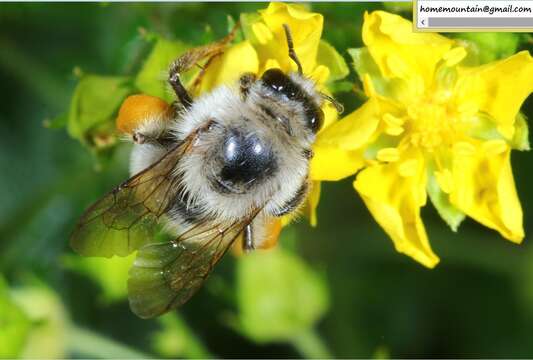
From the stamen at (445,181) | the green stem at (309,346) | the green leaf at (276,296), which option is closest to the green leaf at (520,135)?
the stamen at (445,181)

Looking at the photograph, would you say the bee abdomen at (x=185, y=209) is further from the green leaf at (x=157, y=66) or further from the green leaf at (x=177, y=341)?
the green leaf at (x=177, y=341)

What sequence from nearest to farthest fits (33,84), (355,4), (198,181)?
(198,181) < (355,4) < (33,84)

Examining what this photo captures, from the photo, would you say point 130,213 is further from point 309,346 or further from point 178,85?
point 309,346

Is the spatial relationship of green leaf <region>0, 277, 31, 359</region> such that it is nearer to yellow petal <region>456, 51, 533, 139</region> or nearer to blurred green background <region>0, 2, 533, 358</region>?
blurred green background <region>0, 2, 533, 358</region>

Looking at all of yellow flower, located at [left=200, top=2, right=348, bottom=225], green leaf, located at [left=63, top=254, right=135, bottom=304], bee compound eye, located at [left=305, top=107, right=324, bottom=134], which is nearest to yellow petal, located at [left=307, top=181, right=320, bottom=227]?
yellow flower, located at [left=200, top=2, right=348, bottom=225]

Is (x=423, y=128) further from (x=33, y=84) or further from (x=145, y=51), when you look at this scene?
(x=33, y=84)

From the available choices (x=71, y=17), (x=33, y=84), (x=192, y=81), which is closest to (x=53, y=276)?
(x=33, y=84)
